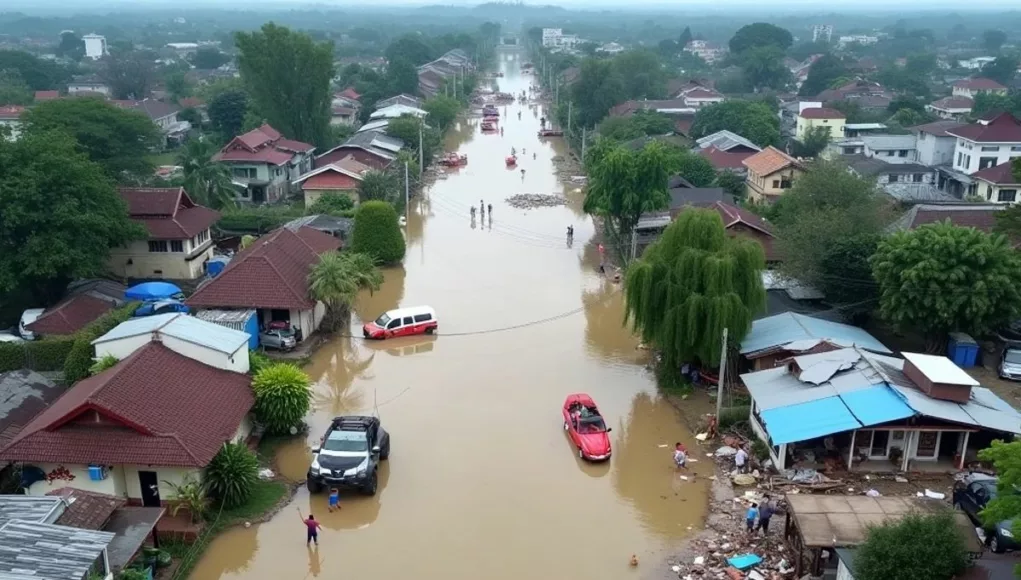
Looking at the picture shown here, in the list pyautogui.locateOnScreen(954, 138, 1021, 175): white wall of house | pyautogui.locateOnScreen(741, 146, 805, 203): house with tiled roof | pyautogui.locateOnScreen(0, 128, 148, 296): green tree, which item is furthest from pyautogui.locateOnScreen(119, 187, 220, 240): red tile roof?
pyautogui.locateOnScreen(954, 138, 1021, 175): white wall of house

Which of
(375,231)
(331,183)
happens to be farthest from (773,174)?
(331,183)

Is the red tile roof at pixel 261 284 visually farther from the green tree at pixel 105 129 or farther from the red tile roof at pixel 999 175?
the red tile roof at pixel 999 175

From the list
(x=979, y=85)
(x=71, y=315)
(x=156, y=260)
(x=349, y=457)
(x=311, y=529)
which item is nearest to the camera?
(x=311, y=529)

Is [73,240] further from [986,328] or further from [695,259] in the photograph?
[986,328]

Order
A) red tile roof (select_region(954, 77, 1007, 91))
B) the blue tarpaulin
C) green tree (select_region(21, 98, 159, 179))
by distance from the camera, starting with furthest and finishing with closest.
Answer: red tile roof (select_region(954, 77, 1007, 91)) → green tree (select_region(21, 98, 159, 179)) → the blue tarpaulin

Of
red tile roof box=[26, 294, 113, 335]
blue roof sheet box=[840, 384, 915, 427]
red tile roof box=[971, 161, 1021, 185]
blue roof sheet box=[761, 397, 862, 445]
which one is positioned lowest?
red tile roof box=[26, 294, 113, 335]

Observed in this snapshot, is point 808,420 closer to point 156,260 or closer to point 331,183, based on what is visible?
point 156,260

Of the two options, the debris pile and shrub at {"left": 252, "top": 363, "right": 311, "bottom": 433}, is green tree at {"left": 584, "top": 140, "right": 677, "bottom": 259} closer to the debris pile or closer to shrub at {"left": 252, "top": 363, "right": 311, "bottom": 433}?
the debris pile
